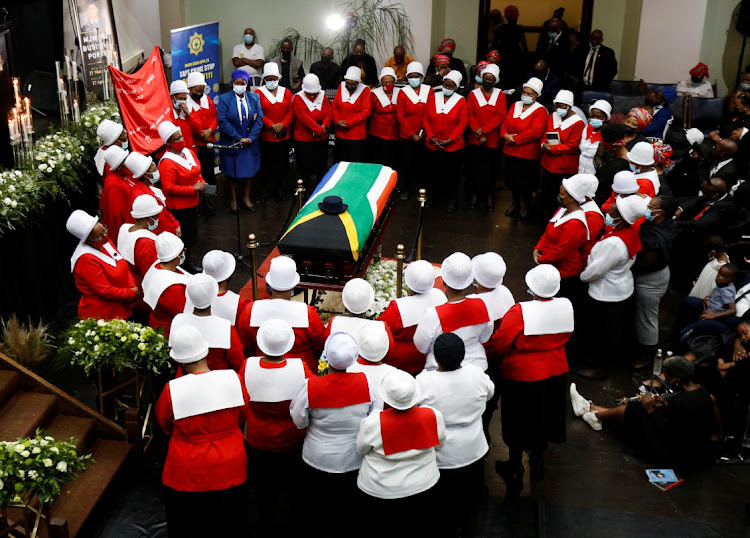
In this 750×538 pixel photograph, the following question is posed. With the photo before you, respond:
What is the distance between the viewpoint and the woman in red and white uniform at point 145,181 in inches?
249

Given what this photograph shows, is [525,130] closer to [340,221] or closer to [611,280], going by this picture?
[611,280]

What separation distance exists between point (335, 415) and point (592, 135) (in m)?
5.35

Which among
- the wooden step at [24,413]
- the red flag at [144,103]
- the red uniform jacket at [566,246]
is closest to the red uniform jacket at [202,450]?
the wooden step at [24,413]

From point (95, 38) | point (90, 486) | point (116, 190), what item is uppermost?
point (95, 38)

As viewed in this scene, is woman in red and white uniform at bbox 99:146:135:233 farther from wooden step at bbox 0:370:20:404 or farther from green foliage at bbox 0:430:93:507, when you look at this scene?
green foliage at bbox 0:430:93:507

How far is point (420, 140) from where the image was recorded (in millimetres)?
9391

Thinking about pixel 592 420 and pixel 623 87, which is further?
pixel 623 87

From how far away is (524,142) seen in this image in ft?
28.9

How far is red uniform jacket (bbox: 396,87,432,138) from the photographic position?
9.26m

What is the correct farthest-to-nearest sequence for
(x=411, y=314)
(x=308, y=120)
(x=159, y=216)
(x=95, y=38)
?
(x=308, y=120)
(x=95, y=38)
(x=159, y=216)
(x=411, y=314)

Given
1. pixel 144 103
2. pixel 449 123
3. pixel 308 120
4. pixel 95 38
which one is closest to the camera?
pixel 144 103

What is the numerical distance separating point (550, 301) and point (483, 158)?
15.8ft

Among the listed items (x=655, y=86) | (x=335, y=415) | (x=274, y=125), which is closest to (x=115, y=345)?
(x=335, y=415)

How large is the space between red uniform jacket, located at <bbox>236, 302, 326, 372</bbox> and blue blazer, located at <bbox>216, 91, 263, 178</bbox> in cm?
401
